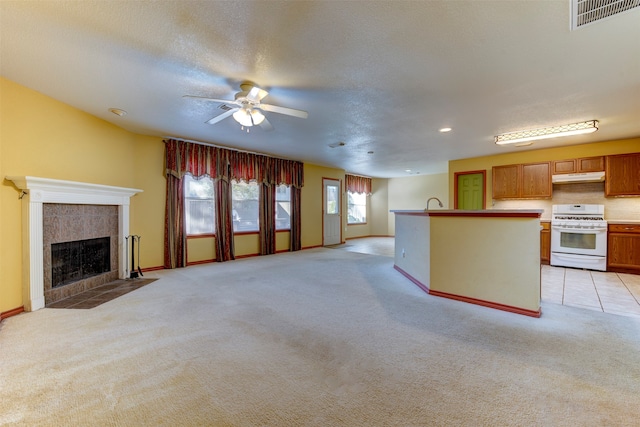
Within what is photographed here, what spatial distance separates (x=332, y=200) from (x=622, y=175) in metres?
6.46

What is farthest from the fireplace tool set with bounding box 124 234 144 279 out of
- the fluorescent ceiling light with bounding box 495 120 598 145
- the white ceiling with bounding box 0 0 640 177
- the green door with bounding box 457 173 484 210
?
the green door with bounding box 457 173 484 210

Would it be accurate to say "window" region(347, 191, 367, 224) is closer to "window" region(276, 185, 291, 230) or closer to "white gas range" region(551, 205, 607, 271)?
"window" region(276, 185, 291, 230)

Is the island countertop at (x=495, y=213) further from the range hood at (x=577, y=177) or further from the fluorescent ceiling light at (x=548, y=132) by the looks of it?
the range hood at (x=577, y=177)

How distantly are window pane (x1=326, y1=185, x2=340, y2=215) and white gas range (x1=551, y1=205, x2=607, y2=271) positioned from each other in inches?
215

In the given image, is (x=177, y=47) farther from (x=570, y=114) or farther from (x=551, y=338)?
(x=570, y=114)

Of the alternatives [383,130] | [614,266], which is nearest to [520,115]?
[383,130]

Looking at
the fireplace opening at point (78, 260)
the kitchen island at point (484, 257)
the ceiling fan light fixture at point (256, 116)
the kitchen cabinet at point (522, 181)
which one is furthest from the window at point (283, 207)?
the kitchen cabinet at point (522, 181)

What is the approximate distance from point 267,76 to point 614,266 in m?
6.71

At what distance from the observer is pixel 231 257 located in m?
5.80

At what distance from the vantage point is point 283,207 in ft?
23.6

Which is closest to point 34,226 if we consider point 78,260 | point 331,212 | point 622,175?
point 78,260

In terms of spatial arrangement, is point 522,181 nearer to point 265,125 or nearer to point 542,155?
point 542,155

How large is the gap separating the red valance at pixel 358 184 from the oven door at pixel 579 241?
19.1 ft

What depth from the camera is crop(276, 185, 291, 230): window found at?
23.1 ft
